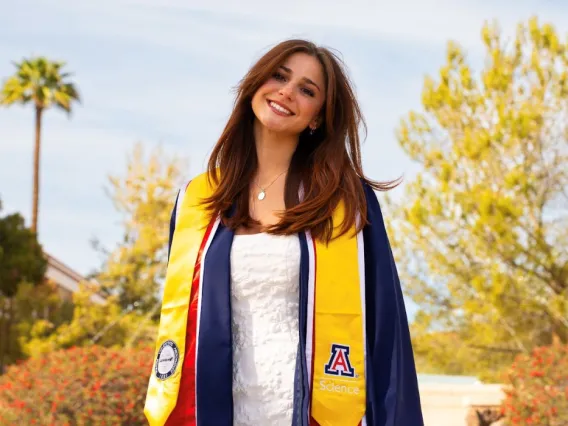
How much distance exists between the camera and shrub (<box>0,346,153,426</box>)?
26.1 feet

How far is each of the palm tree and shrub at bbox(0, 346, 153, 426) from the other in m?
26.9

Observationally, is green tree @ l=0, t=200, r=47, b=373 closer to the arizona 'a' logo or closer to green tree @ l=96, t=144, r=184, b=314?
green tree @ l=96, t=144, r=184, b=314

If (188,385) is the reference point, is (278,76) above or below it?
above

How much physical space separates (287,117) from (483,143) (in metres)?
13.9

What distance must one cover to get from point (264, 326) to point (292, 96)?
77cm

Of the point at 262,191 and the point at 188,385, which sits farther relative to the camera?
the point at 262,191

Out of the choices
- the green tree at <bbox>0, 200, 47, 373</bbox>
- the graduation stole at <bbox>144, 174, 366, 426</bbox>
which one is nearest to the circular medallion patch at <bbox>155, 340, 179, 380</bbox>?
the graduation stole at <bbox>144, 174, 366, 426</bbox>

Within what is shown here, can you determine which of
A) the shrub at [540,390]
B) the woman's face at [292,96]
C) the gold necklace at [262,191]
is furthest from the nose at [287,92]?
the shrub at [540,390]

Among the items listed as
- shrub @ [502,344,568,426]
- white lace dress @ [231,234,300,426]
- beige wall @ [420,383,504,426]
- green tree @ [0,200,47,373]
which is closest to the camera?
white lace dress @ [231,234,300,426]

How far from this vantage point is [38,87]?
1366 inches

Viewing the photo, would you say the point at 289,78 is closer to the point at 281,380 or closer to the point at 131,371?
the point at 281,380

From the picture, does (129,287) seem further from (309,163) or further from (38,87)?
(309,163)

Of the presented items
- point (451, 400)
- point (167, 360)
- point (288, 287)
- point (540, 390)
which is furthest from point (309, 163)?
point (451, 400)

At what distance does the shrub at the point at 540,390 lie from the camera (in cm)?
880
